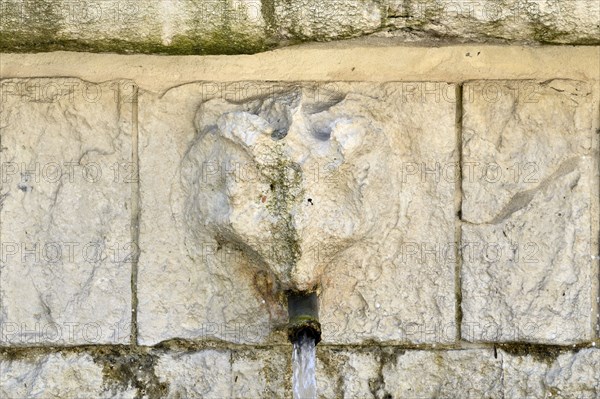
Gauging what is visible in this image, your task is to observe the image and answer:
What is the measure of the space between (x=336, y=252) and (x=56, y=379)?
863 mm

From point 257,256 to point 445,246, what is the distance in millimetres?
530

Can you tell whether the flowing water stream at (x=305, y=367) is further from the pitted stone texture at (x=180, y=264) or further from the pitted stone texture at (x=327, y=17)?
the pitted stone texture at (x=327, y=17)

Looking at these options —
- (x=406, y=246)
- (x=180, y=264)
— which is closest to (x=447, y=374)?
(x=406, y=246)

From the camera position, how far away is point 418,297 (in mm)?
2705

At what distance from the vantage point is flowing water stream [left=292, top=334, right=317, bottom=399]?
262 cm

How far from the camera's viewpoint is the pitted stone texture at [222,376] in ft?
8.88

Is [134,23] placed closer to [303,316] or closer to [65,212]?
[65,212]

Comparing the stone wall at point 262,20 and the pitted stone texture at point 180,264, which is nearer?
the stone wall at point 262,20

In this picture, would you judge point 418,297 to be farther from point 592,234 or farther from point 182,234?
point 182,234

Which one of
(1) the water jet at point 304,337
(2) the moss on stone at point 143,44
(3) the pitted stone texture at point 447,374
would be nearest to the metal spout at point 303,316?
(1) the water jet at point 304,337

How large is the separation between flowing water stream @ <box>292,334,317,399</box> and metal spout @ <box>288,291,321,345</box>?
0.02m

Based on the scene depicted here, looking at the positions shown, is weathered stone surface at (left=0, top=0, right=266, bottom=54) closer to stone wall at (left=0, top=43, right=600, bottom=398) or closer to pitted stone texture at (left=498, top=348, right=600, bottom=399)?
stone wall at (left=0, top=43, right=600, bottom=398)

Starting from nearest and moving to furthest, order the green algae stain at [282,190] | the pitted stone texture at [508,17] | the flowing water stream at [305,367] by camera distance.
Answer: the pitted stone texture at [508,17] < the green algae stain at [282,190] < the flowing water stream at [305,367]

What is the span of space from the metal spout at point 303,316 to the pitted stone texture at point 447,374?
0.87 ft
